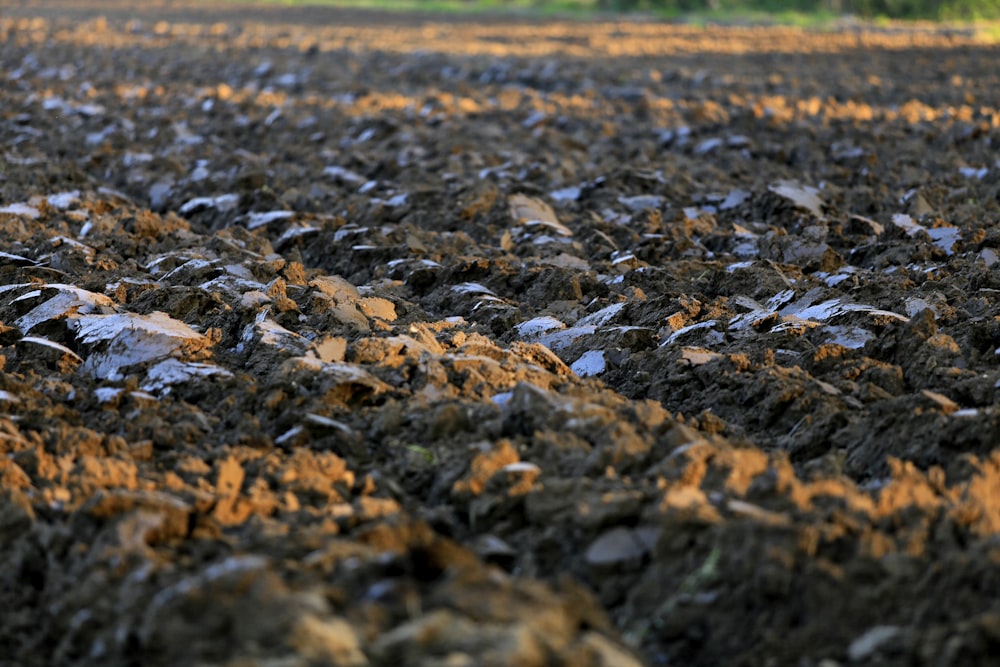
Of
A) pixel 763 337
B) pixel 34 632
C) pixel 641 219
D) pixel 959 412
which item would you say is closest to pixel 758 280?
pixel 763 337

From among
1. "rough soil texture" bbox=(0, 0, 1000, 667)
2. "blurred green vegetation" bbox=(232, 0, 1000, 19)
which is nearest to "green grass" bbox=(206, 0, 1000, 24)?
"blurred green vegetation" bbox=(232, 0, 1000, 19)

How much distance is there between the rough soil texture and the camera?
2.48 m

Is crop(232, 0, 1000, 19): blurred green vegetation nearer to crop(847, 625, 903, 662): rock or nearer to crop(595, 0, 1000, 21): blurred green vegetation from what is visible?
crop(595, 0, 1000, 21): blurred green vegetation

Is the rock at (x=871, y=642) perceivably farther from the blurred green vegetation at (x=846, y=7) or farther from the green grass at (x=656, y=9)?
the blurred green vegetation at (x=846, y=7)

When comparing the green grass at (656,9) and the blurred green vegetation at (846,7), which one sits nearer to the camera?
the green grass at (656,9)

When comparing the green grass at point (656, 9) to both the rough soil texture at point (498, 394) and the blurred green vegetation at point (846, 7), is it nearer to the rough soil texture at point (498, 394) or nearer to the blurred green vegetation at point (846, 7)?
the blurred green vegetation at point (846, 7)

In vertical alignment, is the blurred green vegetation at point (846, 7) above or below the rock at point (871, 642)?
above

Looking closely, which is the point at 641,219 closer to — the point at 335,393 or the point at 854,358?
the point at 854,358

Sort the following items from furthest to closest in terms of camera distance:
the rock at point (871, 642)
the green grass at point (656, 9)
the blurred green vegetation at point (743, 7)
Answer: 1. the blurred green vegetation at point (743, 7)
2. the green grass at point (656, 9)
3. the rock at point (871, 642)

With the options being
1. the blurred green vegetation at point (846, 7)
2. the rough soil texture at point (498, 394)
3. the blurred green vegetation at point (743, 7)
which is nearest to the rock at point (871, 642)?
the rough soil texture at point (498, 394)

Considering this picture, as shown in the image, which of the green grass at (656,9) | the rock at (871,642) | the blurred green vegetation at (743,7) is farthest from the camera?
the blurred green vegetation at (743,7)

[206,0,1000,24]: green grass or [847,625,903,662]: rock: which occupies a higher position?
[206,0,1000,24]: green grass

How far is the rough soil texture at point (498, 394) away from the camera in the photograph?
8.13ft

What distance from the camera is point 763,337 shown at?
14.4 ft
